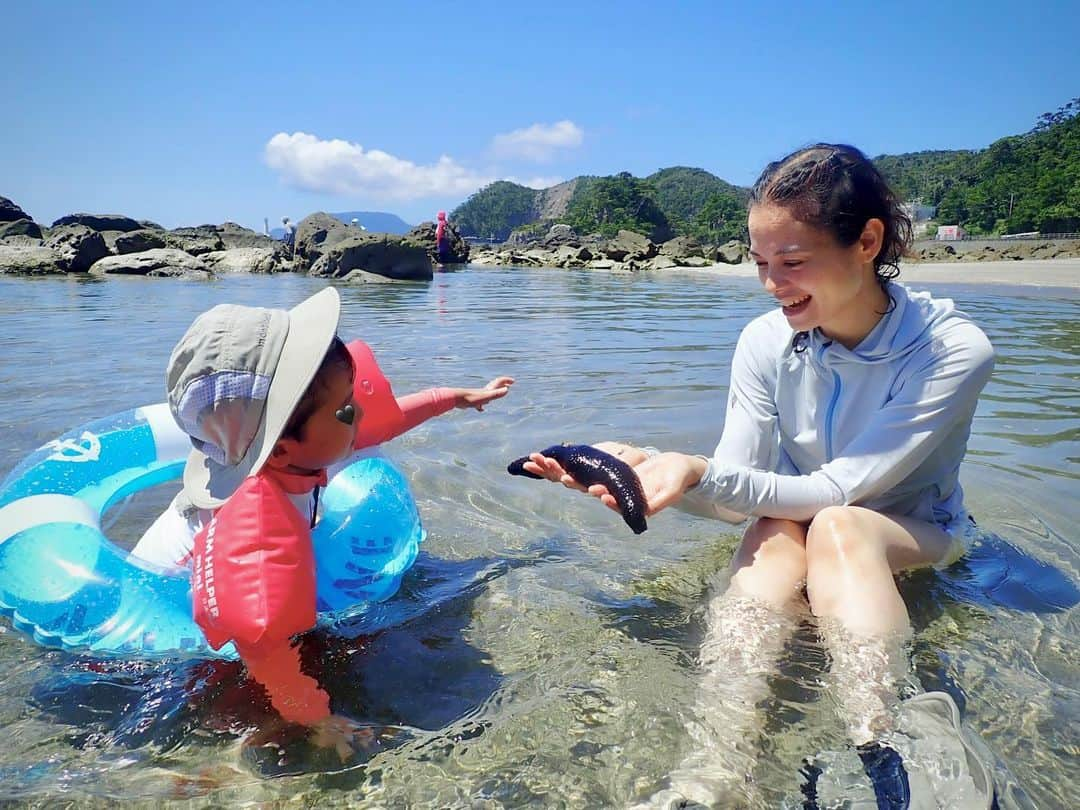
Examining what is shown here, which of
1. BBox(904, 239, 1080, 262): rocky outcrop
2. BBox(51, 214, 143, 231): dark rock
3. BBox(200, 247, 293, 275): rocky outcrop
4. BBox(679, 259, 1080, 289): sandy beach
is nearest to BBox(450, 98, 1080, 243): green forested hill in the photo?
A: BBox(904, 239, 1080, 262): rocky outcrop

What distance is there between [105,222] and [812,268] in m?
40.1

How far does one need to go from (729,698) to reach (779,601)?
39cm

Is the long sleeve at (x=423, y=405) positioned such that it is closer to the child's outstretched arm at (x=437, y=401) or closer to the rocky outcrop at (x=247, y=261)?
the child's outstretched arm at (x=437, y=401)

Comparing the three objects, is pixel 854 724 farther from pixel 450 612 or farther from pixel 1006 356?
pixel 1006 356

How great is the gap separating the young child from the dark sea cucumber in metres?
0.56

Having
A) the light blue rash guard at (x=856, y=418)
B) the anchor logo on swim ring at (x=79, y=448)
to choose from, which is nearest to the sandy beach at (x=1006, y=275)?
the light blue rash guard at (x=856, y=418)

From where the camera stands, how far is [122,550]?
2.18 m

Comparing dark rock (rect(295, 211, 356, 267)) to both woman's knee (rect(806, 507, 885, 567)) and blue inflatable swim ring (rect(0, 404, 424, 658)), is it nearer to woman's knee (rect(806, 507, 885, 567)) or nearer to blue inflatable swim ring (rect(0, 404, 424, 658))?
blue inflatable swim ring (rect(0, 404, 424, 658))

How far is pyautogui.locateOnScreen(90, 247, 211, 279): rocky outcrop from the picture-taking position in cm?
2217

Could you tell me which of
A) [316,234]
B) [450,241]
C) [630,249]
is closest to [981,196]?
[630,249]

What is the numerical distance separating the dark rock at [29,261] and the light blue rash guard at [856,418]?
78.9ft

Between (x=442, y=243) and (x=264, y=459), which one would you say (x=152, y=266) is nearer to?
(x=442, y=243)

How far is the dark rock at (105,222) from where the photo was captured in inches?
1393

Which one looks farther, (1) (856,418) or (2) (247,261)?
(2) (247,261)
